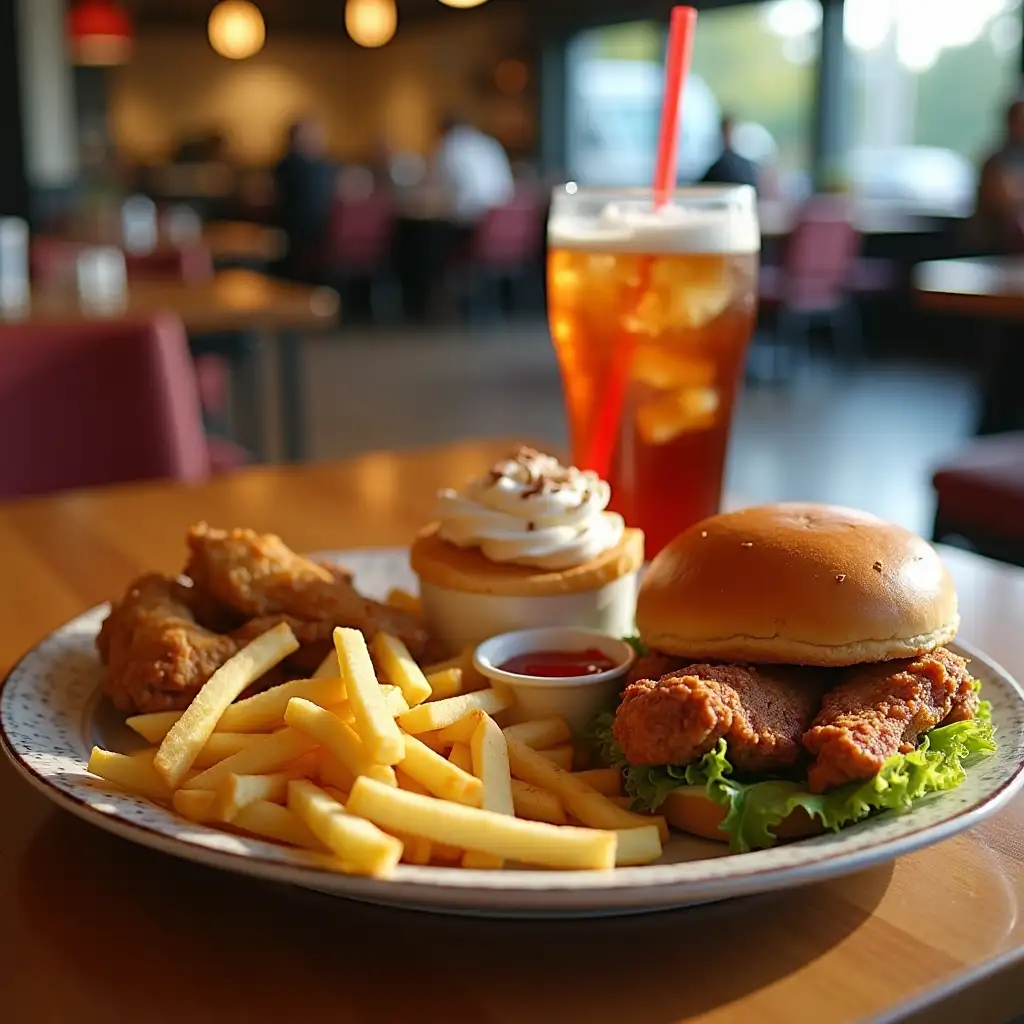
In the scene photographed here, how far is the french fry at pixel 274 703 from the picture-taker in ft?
3.00

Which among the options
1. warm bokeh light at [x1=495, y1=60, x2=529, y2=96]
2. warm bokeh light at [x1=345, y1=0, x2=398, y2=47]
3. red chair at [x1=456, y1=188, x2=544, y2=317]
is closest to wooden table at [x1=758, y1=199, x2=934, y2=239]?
red chair at [x1=456, y1=188, x2=544, y2=317]

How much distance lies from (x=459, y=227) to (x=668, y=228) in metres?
11.6

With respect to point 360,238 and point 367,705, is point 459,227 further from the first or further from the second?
point 367,705

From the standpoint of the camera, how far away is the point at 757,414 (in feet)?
25.6

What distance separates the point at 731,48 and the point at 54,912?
44.6 ft

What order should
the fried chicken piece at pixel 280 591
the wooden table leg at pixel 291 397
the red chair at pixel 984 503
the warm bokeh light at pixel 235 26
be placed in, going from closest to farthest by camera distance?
1. the fried chicken piece at pixel 280 591
2. the red chair at pixel 984 503
3. the wooden table leg at pixel 291 397
4. the warm bokeh light at pixel 235 26

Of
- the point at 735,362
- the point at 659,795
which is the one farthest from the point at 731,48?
Result: the point at 659,795

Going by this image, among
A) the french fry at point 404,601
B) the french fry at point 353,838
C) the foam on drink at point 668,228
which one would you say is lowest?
the french fry at point 404,601

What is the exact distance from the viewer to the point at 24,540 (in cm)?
170

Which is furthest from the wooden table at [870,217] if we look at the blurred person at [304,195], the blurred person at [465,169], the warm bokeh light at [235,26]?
the warm bokeh light at [235,26]

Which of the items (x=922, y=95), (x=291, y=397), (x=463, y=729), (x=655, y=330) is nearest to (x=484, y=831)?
(x=463, y=729)

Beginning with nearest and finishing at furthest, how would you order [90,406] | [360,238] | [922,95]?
[90,406] → [922,95] → [360,238]

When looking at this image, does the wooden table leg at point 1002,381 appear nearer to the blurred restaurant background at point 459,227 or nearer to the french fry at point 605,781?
the blurred restaurant background at point 459,227

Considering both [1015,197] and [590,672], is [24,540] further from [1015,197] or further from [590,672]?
[1015,197]
